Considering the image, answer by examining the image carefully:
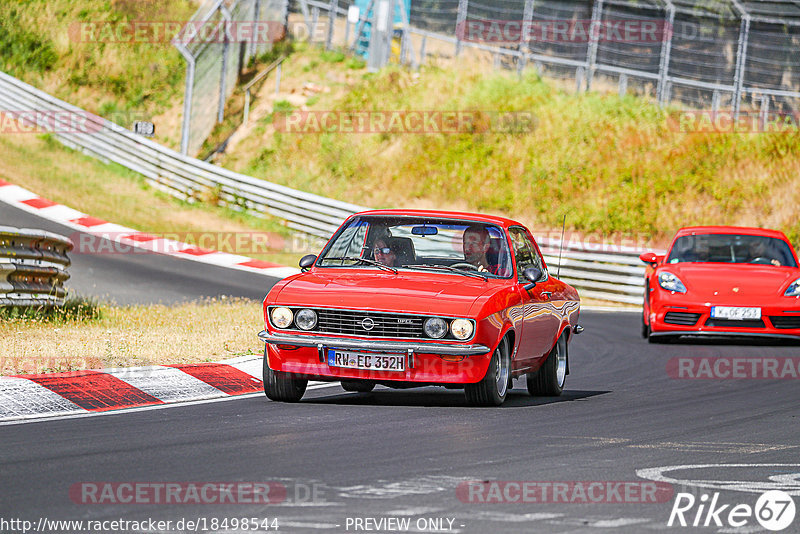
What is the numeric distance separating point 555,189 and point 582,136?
2.66 meters

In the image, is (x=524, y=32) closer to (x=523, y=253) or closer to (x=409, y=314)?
(x=523, y=253)

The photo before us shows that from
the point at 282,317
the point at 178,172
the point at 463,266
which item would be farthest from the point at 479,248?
the point at 178,172

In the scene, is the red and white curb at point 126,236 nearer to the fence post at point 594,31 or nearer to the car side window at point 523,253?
the fence post at point 594,31

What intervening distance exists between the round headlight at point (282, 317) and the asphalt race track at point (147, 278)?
9.18 meters

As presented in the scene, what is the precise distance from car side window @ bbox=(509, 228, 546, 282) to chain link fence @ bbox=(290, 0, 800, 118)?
23.4 meters

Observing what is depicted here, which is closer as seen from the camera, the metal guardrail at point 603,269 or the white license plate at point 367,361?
the white license plate at point 367,361

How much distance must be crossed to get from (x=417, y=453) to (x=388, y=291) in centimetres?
220

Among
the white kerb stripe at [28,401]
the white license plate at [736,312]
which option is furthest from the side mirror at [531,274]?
the white license plate at [736,312]

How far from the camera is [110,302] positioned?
1778cm

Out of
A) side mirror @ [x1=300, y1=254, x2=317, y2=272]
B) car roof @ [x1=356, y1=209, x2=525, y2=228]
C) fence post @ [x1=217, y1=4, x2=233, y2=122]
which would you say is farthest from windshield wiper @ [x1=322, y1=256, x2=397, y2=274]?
fence post @ [x1=217, y1=4, x2=233, y2=122]

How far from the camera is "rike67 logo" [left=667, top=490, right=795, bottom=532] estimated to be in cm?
558

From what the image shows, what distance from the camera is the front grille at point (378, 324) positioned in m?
9.12

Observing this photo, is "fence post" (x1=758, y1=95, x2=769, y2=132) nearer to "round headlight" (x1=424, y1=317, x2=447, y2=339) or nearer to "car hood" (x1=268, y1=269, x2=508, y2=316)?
"car hood" (x1=268, y1=269, x2=508, y2=316)

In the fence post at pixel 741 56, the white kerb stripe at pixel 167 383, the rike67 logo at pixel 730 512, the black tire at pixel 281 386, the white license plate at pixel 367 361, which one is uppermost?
the fence post at pixel 741 56
